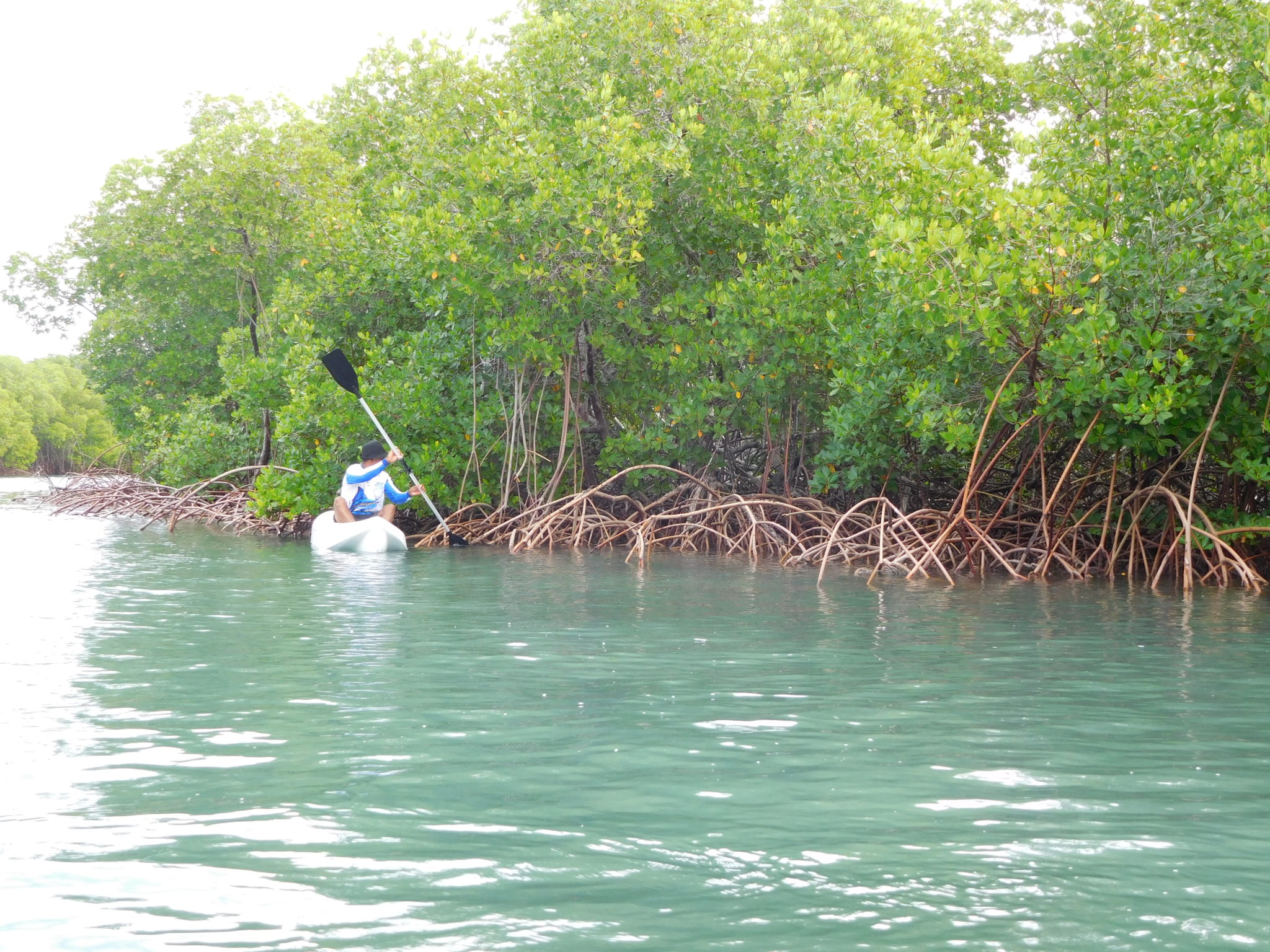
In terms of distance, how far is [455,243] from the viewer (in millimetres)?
13555

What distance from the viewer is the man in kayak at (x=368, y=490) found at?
45.3 feet

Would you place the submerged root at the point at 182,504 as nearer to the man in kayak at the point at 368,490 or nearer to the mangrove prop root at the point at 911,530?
the mangrove prop root at the point at 911,530

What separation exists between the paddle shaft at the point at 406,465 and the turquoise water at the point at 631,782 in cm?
597

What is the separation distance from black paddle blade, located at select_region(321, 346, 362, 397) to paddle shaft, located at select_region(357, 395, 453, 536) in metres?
0.16

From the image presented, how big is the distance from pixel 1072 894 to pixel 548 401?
12.9 meters

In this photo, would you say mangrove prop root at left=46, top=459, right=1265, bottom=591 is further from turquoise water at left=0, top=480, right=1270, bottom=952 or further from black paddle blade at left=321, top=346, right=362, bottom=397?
turquoise water at left=0, top=480, right=1270, bottom=952

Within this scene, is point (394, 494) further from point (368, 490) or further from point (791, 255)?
point (791, 255)

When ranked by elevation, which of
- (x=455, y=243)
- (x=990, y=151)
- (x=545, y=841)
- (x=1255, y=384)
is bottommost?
(x=545, y=841)

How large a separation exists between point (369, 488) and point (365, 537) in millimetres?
790

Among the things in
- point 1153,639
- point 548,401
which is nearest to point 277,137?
point 548,401

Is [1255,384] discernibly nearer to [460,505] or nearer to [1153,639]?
[1153,639]

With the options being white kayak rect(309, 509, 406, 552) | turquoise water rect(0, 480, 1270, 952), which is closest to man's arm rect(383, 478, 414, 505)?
white kayak rect(309, 509, 406, 552)

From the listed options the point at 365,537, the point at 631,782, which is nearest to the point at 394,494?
the point at 365,537

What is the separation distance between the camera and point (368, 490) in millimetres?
13859
